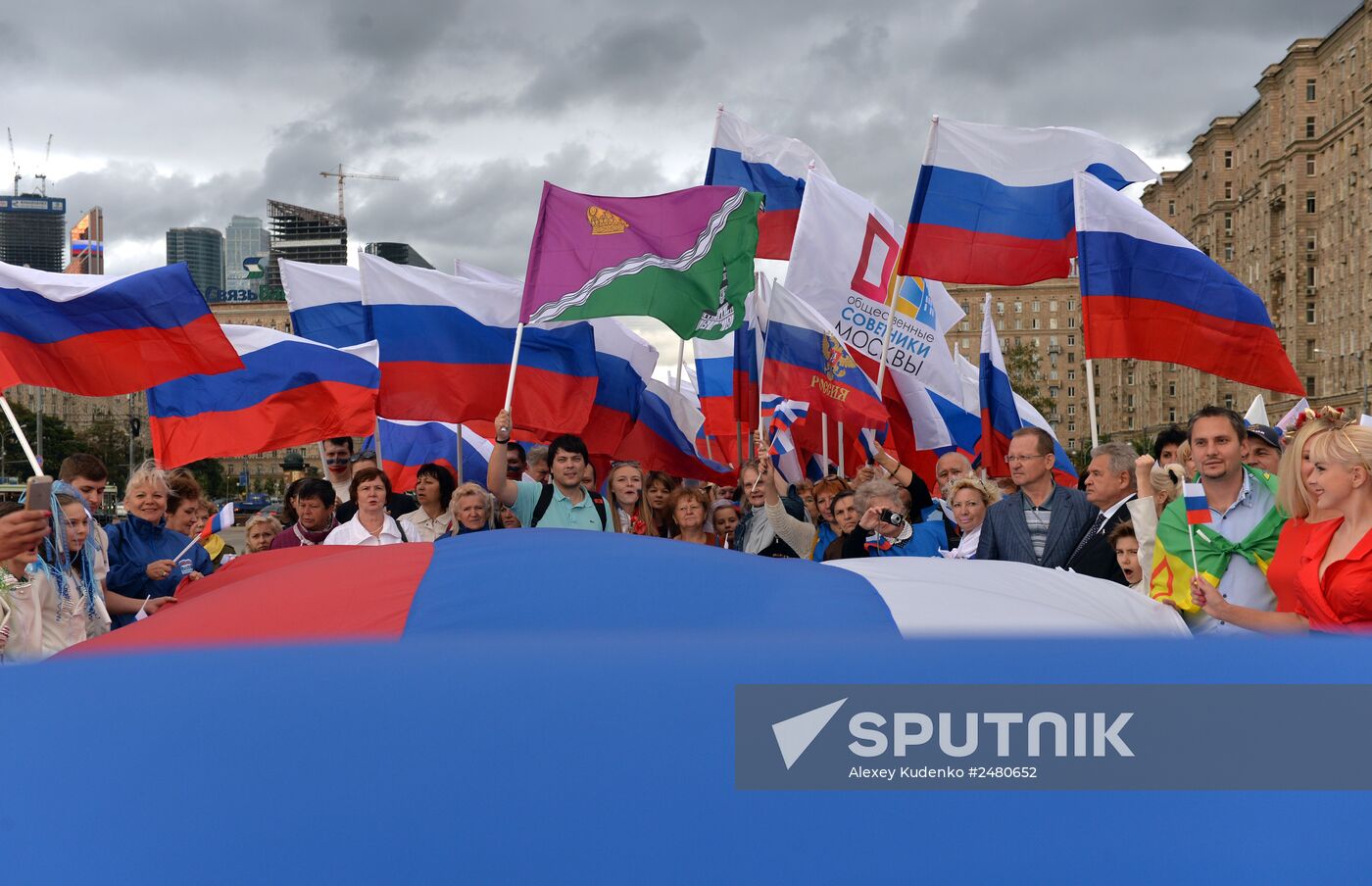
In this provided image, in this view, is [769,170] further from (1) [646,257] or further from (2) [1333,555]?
(2) [1333,555]

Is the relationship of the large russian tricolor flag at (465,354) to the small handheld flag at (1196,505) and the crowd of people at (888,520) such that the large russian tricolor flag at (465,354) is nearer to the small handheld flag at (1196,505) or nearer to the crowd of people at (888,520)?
the crowd of people at (888,520)

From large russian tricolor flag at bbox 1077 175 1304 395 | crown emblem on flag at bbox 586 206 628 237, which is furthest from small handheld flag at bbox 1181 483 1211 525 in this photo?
crown emblem on flag at bbox 586 206 628 237

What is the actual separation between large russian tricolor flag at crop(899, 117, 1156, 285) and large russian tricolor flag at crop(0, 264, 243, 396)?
5400mm

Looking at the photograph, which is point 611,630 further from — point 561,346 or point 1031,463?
point 561,346

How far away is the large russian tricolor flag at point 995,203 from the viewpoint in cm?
1032

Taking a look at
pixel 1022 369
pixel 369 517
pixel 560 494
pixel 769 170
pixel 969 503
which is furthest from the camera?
pixel 1022 369

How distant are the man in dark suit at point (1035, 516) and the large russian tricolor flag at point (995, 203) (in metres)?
4.34

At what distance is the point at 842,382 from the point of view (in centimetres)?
1084

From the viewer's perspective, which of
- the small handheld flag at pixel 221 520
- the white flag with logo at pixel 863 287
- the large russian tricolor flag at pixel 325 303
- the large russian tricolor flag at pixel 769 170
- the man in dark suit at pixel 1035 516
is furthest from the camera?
the large russian tricolor flag at pixel 769 170

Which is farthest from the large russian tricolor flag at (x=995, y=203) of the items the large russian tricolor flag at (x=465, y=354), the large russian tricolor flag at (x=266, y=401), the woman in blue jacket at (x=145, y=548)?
the woman in blue jacket at (x=145, y=548)

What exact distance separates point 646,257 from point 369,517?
3.09m

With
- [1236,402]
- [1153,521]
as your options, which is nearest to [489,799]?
[1153,521]

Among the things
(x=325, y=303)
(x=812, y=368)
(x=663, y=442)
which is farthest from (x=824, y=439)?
(x=325, y=303)

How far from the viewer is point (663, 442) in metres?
12.3
